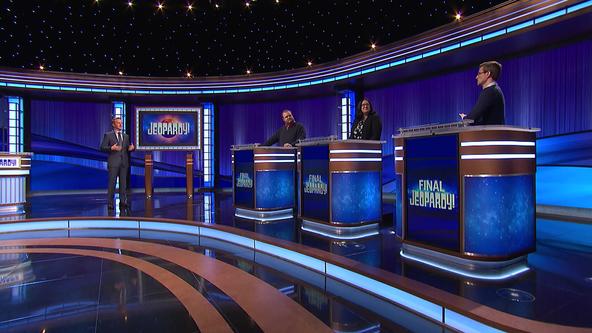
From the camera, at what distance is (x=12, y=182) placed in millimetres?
5301

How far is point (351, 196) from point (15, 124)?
8.86 meters

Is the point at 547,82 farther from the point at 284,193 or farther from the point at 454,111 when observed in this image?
the point at 284,193

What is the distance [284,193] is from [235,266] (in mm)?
1903

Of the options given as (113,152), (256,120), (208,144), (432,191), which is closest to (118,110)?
(208,144)

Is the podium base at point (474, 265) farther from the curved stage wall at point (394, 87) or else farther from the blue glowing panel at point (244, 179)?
the curved stage wall at point (394, 87)

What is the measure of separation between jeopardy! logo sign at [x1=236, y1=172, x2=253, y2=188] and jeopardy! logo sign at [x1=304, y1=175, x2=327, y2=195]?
1028mm

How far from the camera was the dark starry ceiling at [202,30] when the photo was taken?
542 cm

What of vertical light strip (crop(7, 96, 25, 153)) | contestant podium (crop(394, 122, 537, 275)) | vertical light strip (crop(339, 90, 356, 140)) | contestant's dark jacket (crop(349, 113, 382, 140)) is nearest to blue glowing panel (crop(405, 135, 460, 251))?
contestant podium (crop(394, 122, 537, 275))

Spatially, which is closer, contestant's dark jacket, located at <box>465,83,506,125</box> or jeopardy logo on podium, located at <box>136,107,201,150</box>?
contestant's dark jacket, located at <box>465,83,506,125</box>

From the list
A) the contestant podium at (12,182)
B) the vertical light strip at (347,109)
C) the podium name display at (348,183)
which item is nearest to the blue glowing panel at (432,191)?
the podium name display at (348,183)

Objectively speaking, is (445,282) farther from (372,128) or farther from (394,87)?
(394,87)

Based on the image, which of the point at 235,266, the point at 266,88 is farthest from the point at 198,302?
the point at 266,88

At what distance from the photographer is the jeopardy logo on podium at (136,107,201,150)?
8.19 metres

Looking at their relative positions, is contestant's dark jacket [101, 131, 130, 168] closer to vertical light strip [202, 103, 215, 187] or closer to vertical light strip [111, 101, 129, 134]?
vertical light strip [202, 103, 215, 187]
